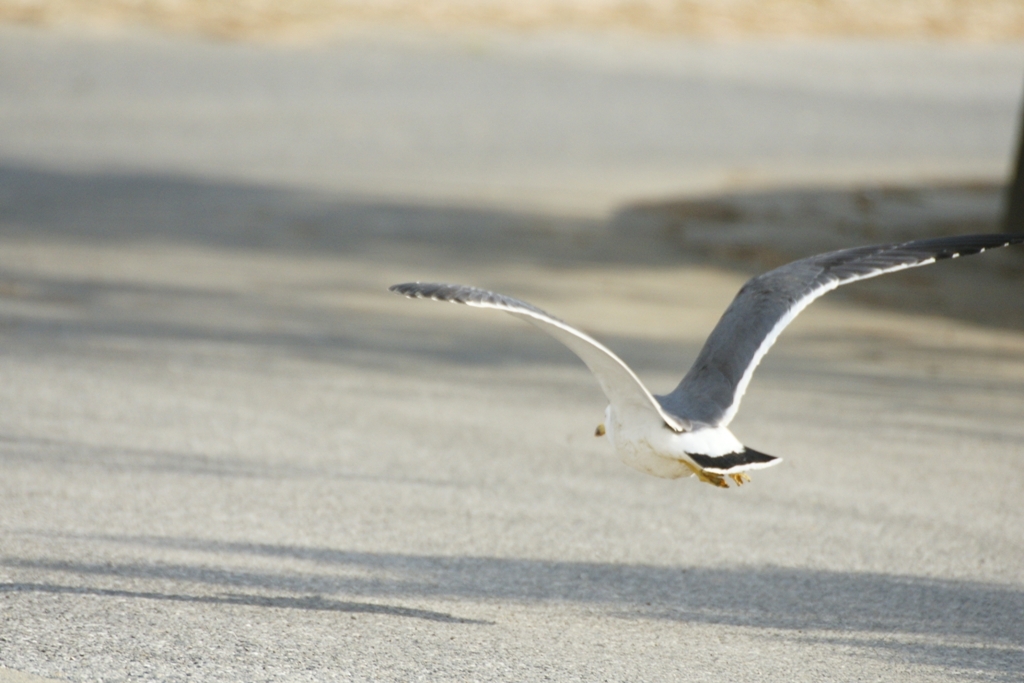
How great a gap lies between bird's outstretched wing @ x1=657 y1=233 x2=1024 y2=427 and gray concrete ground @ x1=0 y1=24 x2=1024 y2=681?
0.75 m

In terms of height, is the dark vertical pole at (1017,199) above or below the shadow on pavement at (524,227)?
above

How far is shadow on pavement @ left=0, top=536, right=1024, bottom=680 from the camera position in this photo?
13.9 feet

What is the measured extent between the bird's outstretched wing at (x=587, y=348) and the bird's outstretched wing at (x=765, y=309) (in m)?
0.23

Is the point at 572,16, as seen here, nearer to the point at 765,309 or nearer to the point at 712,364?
the point at 765,309

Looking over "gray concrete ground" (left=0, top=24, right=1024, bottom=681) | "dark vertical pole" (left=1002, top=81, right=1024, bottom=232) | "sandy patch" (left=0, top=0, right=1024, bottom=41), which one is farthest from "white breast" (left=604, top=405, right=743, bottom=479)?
"sandy patch" (left=0, top=0, right=1024, bottom=41)

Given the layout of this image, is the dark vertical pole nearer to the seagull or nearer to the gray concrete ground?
the gray concrete ground

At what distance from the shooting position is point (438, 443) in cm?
634

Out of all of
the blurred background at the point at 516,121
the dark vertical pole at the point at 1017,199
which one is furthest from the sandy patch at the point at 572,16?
the dark vertical pole at the point at 1017,199

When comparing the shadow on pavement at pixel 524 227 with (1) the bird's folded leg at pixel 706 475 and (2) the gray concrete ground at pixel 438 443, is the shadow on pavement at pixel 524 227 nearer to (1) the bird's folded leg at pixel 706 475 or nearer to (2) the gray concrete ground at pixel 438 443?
(2) the gray concrete ground at pixel 438 443

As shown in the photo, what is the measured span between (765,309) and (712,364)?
1.11 feet

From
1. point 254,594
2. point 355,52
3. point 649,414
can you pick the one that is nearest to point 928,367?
point 649,414

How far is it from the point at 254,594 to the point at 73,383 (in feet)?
10.1

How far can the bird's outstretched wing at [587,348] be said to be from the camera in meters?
3.67

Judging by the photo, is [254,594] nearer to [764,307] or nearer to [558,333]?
[558,333]
